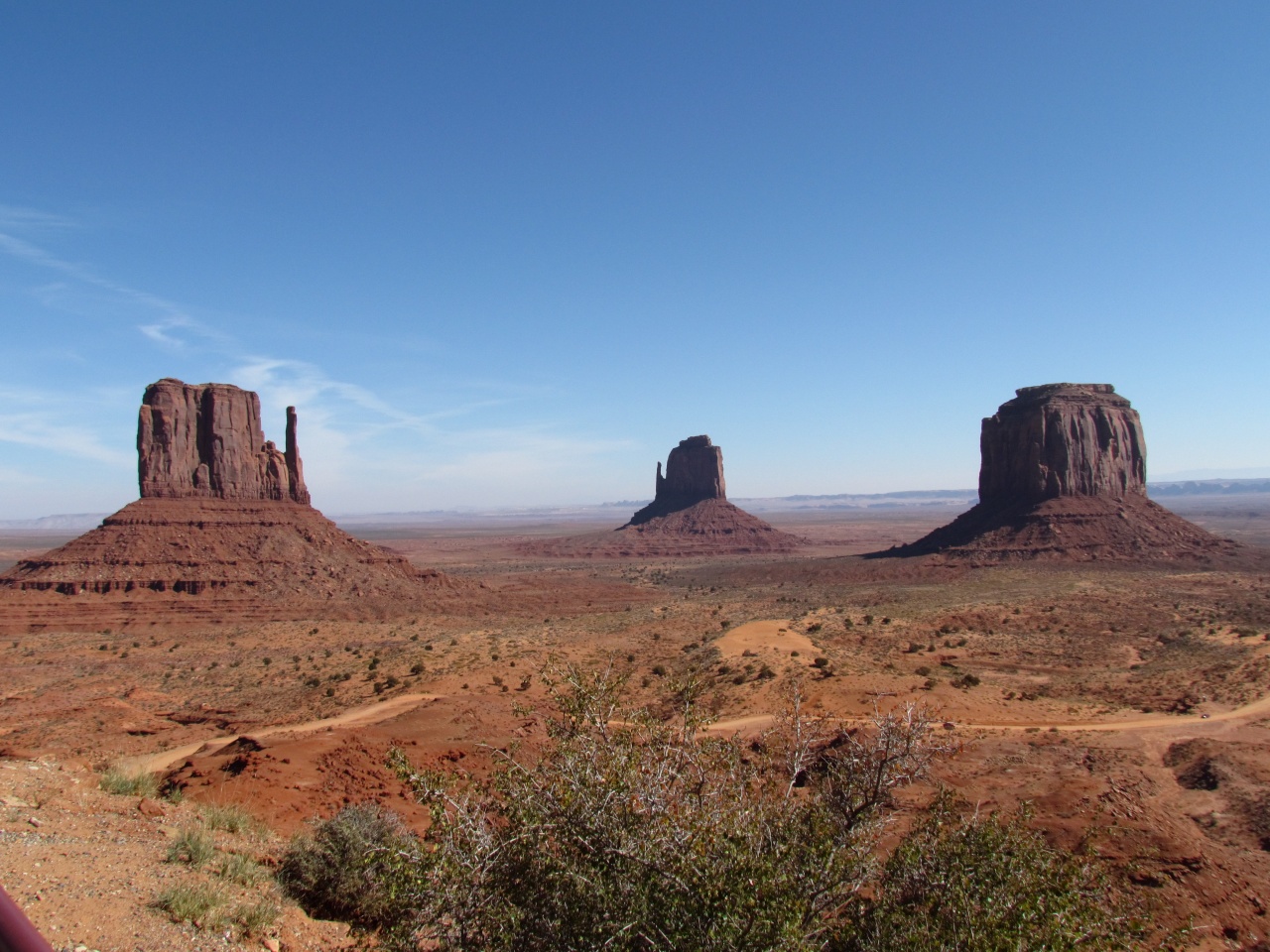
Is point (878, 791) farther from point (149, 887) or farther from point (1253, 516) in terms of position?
point (1253, 516)

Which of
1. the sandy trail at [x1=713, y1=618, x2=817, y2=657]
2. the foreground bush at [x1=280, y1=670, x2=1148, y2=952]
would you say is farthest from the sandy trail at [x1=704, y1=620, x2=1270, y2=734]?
the foreground bush at [x1=280, y1=670, x2=1148, y2=952]

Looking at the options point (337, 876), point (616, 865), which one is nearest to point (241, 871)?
point (337, 876)

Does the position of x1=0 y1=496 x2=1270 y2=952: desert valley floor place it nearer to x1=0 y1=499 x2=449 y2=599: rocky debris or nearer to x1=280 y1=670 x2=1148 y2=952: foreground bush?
x1=280 y1=670 x2=1148 y2=952: foreground bush

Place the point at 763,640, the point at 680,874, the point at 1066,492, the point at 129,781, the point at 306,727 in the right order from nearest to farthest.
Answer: the point at 680,874
the point at 129,781
the point at 306,727
the point at 763,640
the point at 1066,492

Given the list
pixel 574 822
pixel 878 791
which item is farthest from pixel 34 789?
pixel 878 791

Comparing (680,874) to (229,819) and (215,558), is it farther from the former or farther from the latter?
(215,558)

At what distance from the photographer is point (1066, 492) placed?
74.5 metres

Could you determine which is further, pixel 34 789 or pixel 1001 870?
pixel 34 789

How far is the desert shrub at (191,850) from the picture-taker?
355 inches

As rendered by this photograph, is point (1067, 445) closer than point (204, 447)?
No

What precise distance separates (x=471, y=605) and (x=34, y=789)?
134ft

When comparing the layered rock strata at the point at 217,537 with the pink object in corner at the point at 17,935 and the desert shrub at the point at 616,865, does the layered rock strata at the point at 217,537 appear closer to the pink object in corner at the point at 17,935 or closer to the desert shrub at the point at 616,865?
the desert shrub at the point at 616,865

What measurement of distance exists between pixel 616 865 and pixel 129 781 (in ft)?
35.0

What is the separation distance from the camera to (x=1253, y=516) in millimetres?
174375
